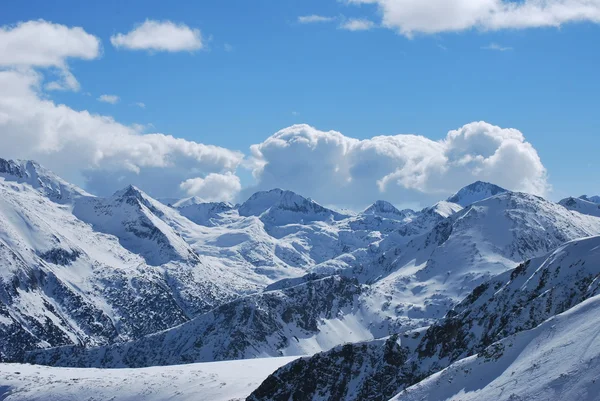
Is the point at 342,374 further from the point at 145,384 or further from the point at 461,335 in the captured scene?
the point at 145,384

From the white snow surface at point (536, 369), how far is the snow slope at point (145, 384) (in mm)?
76070

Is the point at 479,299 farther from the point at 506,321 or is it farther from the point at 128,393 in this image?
the point at 128,393

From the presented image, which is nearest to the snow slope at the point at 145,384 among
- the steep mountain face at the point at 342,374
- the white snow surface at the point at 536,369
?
Answer: the steep mountain face at the point at 342,374

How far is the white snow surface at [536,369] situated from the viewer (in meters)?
67.3

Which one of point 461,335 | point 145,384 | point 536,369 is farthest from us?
Answer: point 145,384

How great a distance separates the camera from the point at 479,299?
463 feet

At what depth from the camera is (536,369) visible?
240ft

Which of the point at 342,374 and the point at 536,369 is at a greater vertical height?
the point at 536,369

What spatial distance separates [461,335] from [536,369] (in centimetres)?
5100

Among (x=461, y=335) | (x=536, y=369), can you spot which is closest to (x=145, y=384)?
(x=461, y=335)

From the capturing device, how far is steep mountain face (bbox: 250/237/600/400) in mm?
110562

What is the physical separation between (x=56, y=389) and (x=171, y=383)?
2877 cm

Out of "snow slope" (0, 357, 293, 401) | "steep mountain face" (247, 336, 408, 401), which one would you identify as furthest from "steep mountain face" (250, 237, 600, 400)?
"snow slope" (0, 357, 293, 401)

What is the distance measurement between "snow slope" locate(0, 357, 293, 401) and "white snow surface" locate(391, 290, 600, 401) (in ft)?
250
